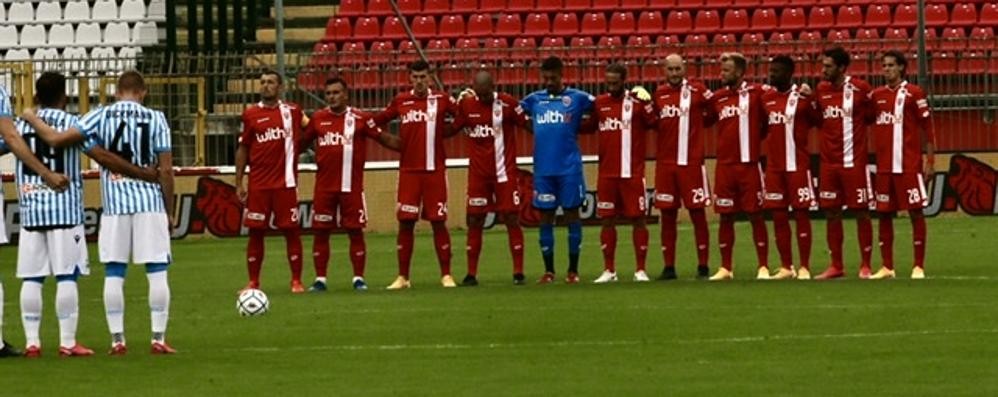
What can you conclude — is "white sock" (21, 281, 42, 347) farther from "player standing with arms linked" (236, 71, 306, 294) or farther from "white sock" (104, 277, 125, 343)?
"player standing with arms linked" (236, 71, 306, 294)

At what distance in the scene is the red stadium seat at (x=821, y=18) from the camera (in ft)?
119

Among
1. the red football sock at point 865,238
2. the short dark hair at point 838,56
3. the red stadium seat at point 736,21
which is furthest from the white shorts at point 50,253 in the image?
the red stadium seat at point 736,21

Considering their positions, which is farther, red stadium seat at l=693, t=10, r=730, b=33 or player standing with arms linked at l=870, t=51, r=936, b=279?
red stadium seat at l=693, t=10, r=730, b=33

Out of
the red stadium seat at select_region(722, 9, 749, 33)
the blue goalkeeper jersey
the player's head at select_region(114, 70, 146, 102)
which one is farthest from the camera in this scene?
the red stadium seat at select_region(722, 9, 749, 33)

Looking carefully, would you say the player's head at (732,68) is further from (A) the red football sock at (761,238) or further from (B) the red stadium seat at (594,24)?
(B) the red stadium seat at (594,24)

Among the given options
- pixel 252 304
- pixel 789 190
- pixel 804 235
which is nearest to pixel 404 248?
pixel 252 304

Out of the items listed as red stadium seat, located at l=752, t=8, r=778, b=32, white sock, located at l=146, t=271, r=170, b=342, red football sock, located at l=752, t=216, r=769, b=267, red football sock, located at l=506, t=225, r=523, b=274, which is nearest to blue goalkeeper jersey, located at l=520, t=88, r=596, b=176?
red football sock, located at l=506, t=225, r=523, b=274

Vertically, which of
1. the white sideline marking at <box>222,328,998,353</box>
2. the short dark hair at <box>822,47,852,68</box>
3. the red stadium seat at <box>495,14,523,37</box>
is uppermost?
the red stadium seat at <box>495,14,523,37</box>

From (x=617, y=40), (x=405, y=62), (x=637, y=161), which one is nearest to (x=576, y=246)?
(x=637, y=161)

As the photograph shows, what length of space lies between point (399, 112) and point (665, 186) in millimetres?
2535

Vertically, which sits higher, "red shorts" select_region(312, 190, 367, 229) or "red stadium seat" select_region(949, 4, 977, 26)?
"red stadium seat" select_region(949, 4, 977, 26)

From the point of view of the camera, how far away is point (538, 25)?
37.3 m

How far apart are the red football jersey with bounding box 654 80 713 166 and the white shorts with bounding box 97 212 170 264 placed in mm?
7269

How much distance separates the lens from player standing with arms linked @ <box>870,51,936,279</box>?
21.4 metres
